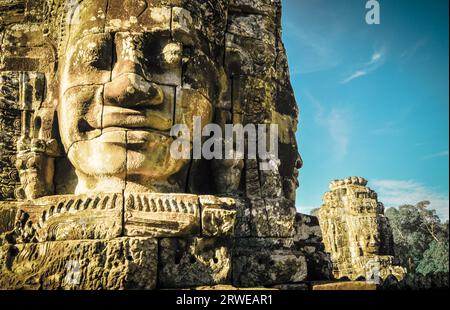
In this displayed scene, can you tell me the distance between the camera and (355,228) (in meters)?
13.1

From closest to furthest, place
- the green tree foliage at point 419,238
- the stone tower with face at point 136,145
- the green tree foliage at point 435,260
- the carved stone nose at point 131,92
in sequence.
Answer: the stone tower with face at point 136,145 < the carved stone nose at point 131,92 < the green tree foliage at point 435,260 < the green tree foliage at point 419,238

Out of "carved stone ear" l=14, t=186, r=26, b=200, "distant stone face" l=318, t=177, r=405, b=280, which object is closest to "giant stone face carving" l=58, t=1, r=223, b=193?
"carved stone ear" l=14, t=186, r=26, b=200

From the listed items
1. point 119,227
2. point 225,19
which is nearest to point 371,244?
point 225,19

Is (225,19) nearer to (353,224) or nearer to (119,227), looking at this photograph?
(119,227)

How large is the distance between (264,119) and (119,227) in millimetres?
1983

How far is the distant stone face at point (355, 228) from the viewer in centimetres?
1273

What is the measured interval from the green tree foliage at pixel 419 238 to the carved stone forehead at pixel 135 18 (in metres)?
24.5

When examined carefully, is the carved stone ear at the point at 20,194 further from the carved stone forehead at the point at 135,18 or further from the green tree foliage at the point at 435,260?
the green tree foliage at the point at 435,260

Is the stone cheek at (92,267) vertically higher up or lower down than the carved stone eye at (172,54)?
lower down

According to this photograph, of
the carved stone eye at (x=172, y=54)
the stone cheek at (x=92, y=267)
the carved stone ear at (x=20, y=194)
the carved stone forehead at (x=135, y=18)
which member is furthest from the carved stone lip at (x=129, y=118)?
the carved stone ear at (x=20, y=194)

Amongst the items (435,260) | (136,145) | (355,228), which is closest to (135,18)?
(136,145)

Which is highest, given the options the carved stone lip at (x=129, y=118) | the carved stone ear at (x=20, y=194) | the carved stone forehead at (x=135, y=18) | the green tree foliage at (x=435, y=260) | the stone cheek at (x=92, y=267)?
the carved stone forehead at (x=135, y=18)

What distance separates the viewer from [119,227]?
2.96m

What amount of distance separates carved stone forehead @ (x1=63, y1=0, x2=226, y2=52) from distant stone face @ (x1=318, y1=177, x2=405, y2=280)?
10.6 meters
